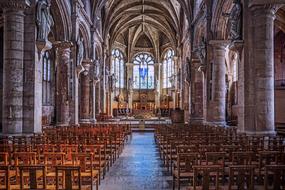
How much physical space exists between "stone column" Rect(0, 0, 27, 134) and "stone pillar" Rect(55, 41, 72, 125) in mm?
Answer: 9505

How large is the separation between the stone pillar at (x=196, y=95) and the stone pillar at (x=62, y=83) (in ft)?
41.6

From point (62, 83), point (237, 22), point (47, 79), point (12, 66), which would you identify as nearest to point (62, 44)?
point (62, 83)

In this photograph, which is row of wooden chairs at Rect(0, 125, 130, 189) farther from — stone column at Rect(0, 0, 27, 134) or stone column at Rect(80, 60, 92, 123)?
stone column at Rect(80, 60, 92, 123)

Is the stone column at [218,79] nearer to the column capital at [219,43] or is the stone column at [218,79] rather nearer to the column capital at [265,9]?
the column capital at [219,43]

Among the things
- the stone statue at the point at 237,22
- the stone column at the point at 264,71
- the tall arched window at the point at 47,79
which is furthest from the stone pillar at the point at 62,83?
the stone column at the point at 264,71

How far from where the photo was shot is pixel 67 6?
25969mm

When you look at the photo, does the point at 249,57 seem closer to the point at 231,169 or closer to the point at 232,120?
the point at 231,169

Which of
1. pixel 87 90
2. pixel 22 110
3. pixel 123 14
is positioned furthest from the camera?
pixel 123 14

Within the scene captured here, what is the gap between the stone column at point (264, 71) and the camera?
53.4ft

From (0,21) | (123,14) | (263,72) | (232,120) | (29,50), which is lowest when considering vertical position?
(232,120)

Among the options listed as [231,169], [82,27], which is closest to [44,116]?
[82,27]

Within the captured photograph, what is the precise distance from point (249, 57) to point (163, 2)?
30479 mm

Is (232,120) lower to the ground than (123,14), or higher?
lower

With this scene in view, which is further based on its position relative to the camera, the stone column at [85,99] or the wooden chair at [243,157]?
the stone column at [85,99]
